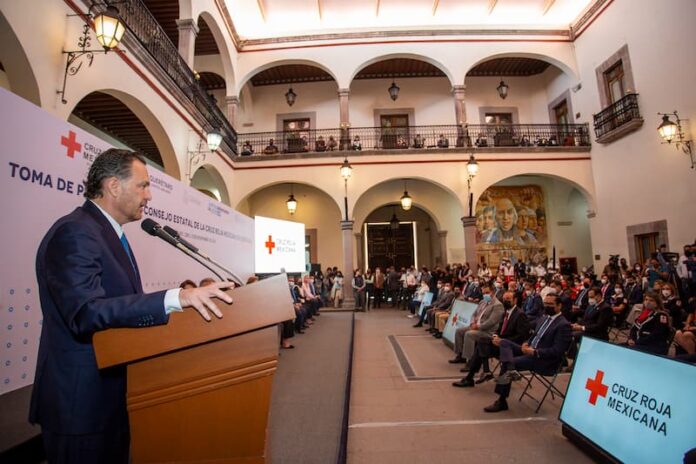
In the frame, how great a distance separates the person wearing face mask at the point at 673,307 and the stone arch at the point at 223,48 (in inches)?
469

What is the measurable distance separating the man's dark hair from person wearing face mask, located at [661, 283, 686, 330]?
25.6 ft

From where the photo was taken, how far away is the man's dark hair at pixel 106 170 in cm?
142

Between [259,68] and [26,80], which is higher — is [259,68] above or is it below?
above

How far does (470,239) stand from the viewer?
13.1 meters

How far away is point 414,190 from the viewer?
52.0 ft

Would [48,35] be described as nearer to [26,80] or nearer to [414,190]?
[26,80]

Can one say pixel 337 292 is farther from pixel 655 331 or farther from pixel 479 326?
pixel 655 331

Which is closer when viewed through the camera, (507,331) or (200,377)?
(200,377)

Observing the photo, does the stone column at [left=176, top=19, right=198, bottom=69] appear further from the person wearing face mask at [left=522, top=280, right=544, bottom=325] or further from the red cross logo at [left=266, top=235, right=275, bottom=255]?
the person wearing face mask at [left=522, top=280, right=544, bottom=325]

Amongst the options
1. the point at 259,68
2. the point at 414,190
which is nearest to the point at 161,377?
the point at 259,68

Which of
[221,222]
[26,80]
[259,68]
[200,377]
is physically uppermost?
[259,68]

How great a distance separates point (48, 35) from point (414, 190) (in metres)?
13.1

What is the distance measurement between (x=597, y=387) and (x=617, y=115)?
37.4 ft

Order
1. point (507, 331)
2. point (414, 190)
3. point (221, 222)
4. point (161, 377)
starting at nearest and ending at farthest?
point (161, 377), point (507, 331), point (221, 222), point (414, 190)
